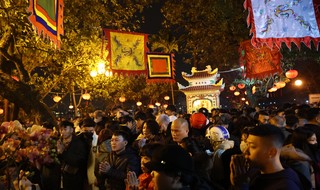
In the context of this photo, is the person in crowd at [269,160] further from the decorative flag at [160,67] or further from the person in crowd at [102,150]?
the decorative flag at [160,67]

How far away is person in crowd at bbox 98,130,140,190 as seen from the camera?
199 inches

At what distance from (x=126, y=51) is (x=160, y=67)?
7.35 ft

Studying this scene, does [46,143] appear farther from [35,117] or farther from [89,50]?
[89,50]

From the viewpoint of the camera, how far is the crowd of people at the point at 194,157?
108 inches

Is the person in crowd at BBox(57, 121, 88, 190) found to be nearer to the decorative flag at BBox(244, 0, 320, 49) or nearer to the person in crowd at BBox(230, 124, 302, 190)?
the person in crowd at BBox(230, 124, 302, 190)

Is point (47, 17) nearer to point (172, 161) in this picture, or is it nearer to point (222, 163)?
point (222, 163)

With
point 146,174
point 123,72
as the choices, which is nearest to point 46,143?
point 146,174

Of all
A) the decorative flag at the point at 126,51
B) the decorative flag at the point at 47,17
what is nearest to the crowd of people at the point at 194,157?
the decorative flag at the point at 47,17

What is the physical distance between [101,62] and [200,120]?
8653mm

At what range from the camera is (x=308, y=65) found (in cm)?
3850

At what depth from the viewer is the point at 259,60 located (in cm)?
1211

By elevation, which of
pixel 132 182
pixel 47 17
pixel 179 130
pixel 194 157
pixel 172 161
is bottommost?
pixel 132 182

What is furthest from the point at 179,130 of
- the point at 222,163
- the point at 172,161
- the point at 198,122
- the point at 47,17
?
the point at 47,17

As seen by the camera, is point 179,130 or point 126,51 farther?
point 126,51
